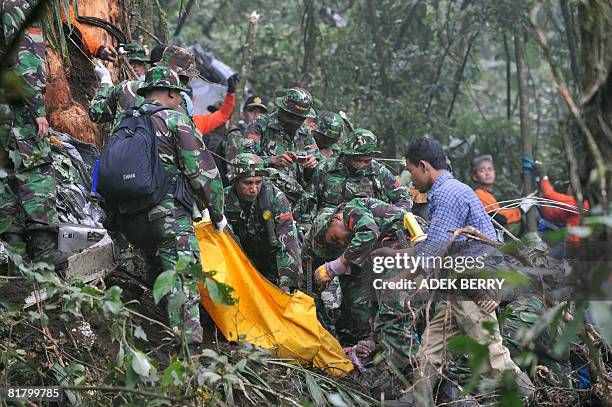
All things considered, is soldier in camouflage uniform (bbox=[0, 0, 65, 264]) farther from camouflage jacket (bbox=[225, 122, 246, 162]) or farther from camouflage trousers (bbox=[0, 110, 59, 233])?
camouflage jacket (bbox=[225, 122, 246, 162])

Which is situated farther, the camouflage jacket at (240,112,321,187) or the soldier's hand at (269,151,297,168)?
the camouflage jacket at (240,112,321,187)

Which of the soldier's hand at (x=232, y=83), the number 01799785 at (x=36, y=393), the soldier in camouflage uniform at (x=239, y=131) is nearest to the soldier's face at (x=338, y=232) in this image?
the soldier in camouflage uniform at (x=239, y=131)

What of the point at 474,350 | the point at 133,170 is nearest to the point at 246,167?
the point at 133,170

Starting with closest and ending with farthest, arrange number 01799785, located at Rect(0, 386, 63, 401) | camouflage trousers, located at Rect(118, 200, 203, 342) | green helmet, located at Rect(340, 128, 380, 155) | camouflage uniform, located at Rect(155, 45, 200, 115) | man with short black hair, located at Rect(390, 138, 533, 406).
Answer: number 01799785, located at Rect(0, 386, 63, 401)
man with short black hair, located at Rect(390, 138, 533, 406)
camouflage trousers, located at Rect(118, 200, 203, 342)
camouflage uniform, located at Rect(155, 45, 200, 115)
green helmet, located at Rect(340, 128, 380, 155)

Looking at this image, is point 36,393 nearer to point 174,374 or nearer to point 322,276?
point 174,374

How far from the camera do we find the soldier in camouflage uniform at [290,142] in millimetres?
8367

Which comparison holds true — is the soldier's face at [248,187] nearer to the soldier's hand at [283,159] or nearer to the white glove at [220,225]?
the white glove at [220,225]

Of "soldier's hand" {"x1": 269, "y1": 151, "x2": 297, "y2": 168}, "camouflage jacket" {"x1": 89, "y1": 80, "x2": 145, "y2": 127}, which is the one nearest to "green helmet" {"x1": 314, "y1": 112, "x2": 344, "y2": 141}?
"soldier's hand" {"x1": 269, "y1": 151, "x2": 297, "y2": 168}

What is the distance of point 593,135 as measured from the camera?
346cm

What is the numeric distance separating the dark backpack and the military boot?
65 cm

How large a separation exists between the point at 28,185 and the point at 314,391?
7.72 feet

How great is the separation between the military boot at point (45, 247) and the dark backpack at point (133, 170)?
65 cm

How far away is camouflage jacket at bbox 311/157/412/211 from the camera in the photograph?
8.27 meters

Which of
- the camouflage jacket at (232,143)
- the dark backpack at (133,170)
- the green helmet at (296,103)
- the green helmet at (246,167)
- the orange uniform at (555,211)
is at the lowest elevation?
the orange uniform at (555,211)
